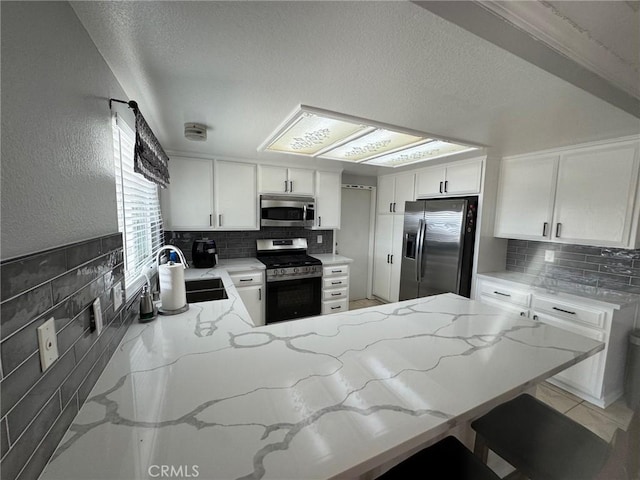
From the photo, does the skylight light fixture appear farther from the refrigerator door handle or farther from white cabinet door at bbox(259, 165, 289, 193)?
the refrigerator door handle

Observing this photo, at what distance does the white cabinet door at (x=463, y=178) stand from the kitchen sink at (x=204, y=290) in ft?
8.85

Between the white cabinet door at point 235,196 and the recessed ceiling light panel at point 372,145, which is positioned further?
the white cabinet door at point 235,196

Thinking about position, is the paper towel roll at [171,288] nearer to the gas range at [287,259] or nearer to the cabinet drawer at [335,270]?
the gas range at [287,259]

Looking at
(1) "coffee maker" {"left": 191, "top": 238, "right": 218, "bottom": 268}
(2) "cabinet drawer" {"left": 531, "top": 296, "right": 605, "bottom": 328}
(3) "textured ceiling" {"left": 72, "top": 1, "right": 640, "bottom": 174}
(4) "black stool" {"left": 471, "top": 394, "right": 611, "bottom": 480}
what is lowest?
(4) "black stool" {"left": 471, "top": 394, "right": 611, "bottom": 480}

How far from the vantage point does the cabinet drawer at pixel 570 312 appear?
2057 millimetres

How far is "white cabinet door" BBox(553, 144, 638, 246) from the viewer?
2.05 metres

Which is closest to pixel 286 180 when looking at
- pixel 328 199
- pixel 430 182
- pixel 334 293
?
pixel 328 199

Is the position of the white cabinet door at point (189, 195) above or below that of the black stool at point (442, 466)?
above

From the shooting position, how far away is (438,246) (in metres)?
3.06

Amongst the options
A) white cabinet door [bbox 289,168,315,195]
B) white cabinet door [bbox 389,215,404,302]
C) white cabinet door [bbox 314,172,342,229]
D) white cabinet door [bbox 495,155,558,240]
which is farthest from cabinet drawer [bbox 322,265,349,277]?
white cabinet door [bbox 495,155,558,240]

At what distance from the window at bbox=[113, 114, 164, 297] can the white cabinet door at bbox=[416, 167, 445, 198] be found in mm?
3006

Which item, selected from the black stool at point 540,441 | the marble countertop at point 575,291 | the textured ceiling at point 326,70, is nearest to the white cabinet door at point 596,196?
the textured ceiling at point 326,70

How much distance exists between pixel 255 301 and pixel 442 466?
2.37m

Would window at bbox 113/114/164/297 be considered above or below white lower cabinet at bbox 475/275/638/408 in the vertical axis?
above
